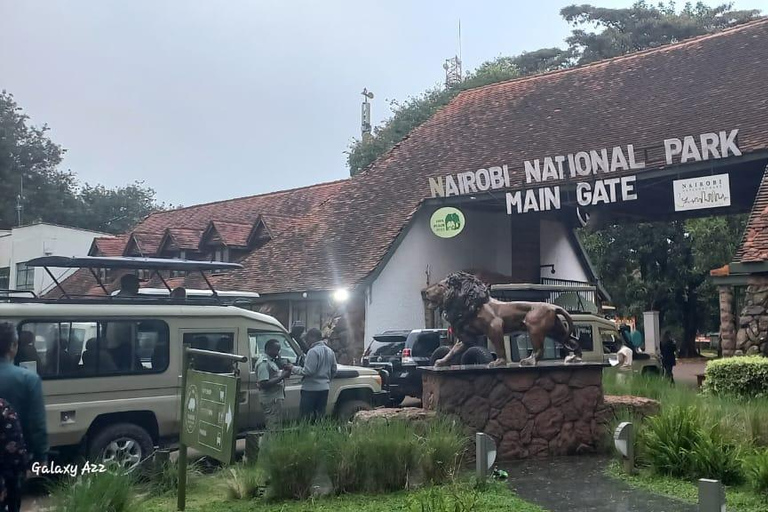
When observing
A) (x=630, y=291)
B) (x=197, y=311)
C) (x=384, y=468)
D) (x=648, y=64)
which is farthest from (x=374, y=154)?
(x=384, y=468)

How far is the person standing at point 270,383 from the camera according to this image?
10297 millimetres

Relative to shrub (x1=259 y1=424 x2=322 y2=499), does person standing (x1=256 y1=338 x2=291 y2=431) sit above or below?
above

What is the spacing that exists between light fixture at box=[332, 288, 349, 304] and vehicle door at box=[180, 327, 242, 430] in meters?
10.2

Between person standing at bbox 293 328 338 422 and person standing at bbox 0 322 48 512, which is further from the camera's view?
person standing at bbox 293 328 338 422

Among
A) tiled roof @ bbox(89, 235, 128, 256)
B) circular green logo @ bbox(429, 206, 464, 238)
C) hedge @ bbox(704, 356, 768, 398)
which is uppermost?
tiled roof @ bbox(89, 235, 128, 256)

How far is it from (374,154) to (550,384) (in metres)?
29.1

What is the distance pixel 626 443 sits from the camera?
8.09 meters

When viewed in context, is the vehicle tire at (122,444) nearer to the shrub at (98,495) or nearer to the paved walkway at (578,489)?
the shrub at (98,495)

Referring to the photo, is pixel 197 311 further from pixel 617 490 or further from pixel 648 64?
pixel 648 64

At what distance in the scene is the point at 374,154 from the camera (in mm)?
38031

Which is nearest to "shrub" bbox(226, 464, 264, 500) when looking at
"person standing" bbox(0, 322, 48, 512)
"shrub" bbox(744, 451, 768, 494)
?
"person standing" bbox(0, 322, 48, 512)

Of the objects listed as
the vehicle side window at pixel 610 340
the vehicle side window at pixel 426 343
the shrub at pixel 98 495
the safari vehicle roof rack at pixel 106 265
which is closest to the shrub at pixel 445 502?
the shrub at pixel 98 495

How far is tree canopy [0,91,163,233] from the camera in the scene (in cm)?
5531

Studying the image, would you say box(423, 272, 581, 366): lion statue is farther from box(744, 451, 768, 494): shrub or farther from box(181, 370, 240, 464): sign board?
box(181, 370, 240, 464): sign board
